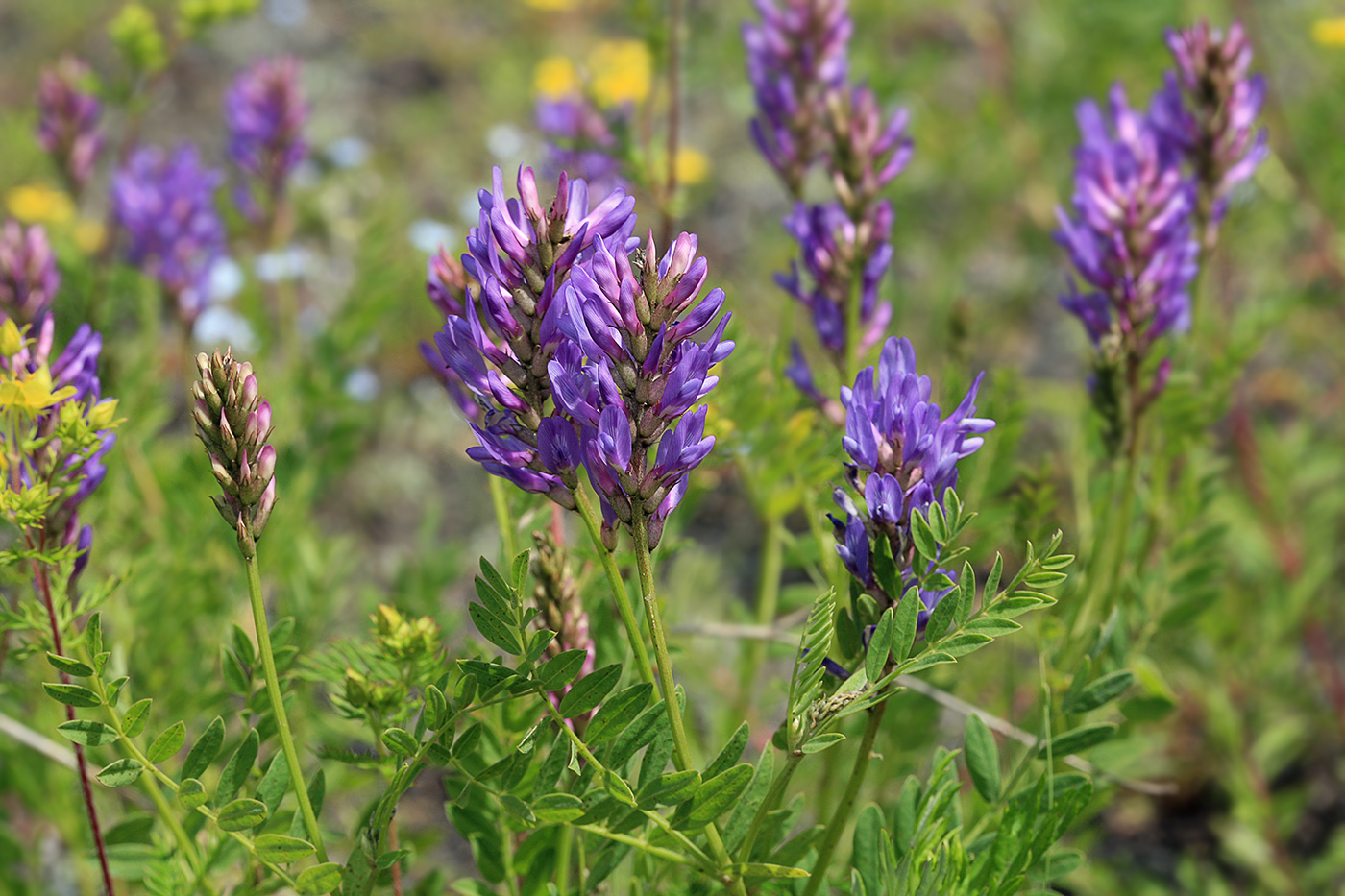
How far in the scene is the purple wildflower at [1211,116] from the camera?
220 cm

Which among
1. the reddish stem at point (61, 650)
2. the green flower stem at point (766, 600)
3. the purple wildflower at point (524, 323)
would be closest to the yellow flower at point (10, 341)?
the reddish stem at point (61, 650)

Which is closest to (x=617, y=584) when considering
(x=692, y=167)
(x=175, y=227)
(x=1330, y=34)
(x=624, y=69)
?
(x=175, y=227)

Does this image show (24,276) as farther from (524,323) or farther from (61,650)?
(524,323)

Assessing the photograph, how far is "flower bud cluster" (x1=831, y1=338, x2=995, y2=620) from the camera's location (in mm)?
1328

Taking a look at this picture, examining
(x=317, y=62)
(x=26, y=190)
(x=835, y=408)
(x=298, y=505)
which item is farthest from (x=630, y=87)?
(x=835, y=408)

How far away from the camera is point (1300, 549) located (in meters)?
3.48

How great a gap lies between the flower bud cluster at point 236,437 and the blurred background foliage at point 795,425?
15.3 inches

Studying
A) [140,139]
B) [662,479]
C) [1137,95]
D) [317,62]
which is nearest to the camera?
[662,479]

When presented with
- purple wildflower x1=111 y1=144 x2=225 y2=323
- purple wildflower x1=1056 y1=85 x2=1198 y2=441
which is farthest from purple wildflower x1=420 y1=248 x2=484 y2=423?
purple wildflower x1=111 y1=144 x2=225 y2=323

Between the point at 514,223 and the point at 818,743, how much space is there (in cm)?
65

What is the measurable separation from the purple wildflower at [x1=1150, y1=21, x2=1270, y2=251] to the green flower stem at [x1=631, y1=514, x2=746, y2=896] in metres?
1.52

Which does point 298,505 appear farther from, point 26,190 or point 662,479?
point 26,190

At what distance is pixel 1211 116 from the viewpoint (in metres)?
2.22

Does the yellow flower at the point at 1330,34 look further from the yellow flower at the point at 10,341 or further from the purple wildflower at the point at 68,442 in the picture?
the yellow flower at the point at 10,341
